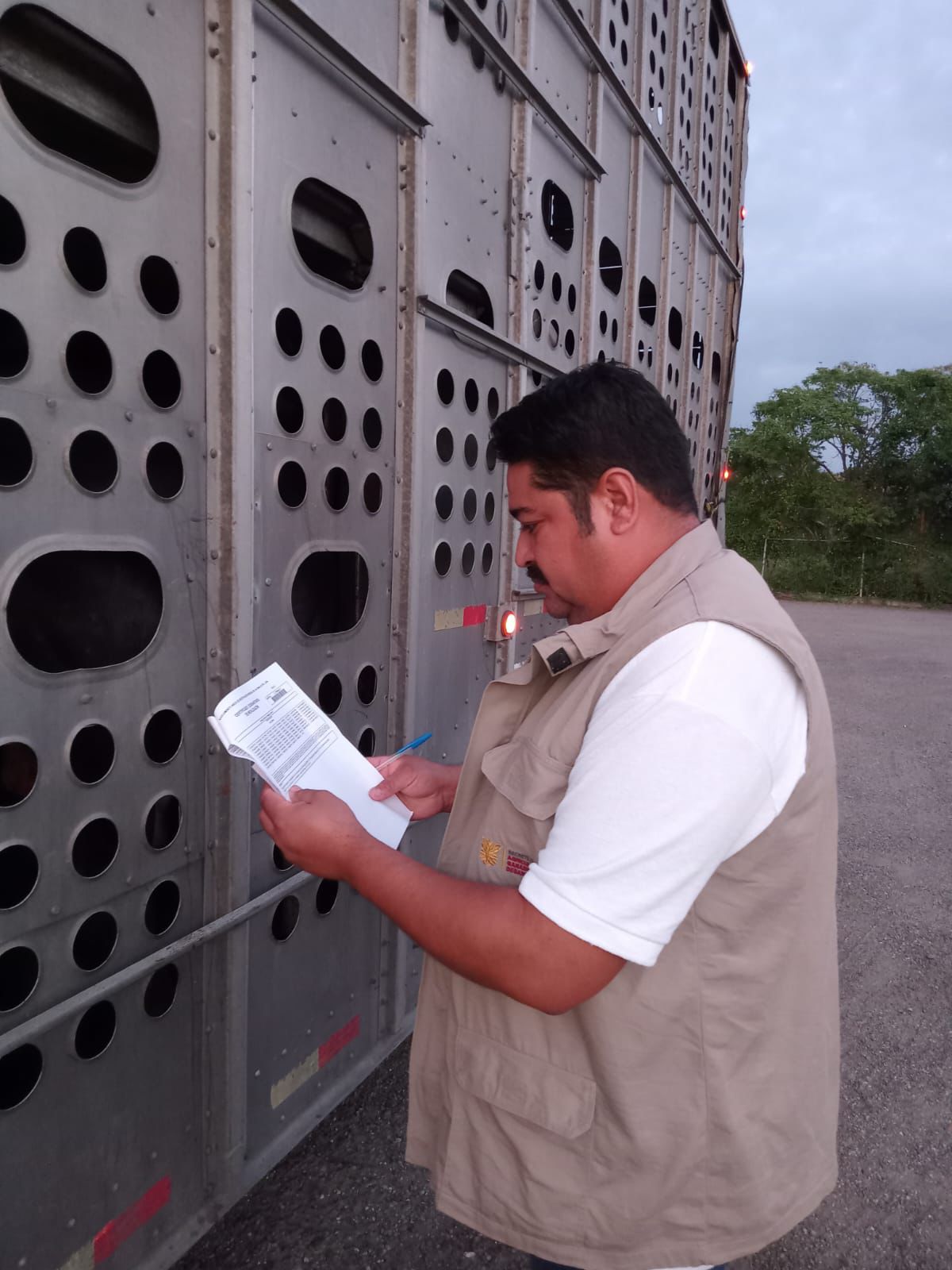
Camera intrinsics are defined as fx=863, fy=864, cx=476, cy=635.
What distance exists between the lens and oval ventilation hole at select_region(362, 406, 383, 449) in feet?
8.78

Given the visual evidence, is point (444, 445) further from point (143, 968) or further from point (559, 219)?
point (143, 968)

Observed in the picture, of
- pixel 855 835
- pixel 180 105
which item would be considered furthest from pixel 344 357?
pixel 855 835

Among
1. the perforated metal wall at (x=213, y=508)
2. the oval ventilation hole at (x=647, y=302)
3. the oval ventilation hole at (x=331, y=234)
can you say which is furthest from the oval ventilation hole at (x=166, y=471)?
the oval ventilation hole at (x=647, y=302)

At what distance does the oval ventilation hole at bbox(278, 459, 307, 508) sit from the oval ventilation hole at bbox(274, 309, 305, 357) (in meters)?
0.30

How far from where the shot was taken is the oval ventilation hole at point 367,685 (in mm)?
2752

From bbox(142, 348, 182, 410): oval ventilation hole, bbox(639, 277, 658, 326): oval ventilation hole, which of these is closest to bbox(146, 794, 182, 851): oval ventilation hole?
bbox(142, 348, 182, 410): oval ventilation hole

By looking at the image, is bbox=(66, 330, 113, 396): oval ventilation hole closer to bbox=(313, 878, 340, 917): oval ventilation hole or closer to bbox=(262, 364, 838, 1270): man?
bbox=(262, 364, 838, 1270): man

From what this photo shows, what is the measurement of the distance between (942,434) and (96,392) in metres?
27.9

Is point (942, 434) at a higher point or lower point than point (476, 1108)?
higher

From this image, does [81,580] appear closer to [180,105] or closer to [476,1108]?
[180,105]

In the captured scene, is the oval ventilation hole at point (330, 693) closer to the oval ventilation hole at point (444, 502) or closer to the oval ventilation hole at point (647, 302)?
the oval ventilation hole at point (444, 502)

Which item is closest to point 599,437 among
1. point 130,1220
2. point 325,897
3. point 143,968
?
point 143,968

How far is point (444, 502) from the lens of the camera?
3.12 metres

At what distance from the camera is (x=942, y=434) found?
2511 centimetres
